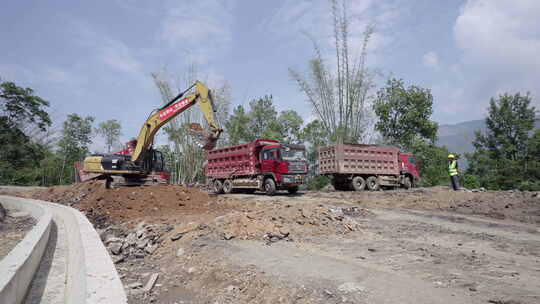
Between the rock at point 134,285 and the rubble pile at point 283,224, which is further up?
the rubble pile at point 283,224

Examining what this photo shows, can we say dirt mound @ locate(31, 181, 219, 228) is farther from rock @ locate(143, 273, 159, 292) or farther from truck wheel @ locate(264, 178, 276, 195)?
rock @ locate(143, 273, 159, 292)

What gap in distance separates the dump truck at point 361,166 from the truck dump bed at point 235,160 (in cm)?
342

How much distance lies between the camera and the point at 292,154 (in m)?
15.4

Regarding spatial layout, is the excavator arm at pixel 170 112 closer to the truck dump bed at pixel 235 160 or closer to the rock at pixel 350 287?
the truck dump bed at pixel 235 160

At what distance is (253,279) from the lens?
392 cm

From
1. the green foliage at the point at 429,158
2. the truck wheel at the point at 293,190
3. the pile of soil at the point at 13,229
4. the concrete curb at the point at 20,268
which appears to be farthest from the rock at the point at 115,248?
the green foliage at the point at 429,158

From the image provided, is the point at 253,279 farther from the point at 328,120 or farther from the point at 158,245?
the point at 328,120

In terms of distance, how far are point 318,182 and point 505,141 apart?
22093 mm

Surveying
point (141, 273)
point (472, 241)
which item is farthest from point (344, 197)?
point (141, 273)

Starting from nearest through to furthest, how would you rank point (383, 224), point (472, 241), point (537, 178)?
point (472, 241), point (383, 224), point (537, 178)

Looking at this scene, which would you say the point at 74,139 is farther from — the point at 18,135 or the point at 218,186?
the point at 218,186

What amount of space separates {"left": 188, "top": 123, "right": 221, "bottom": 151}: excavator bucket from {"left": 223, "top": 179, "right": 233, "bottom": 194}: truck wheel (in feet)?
17.1

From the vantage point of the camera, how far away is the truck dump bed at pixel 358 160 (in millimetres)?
16938

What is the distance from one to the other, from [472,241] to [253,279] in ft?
15.3
